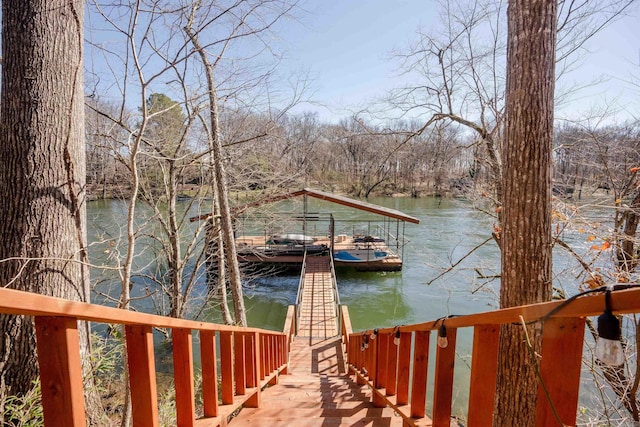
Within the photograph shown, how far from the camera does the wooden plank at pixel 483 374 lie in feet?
4.03

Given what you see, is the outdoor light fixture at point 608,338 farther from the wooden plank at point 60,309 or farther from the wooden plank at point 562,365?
the wooden plank at point 60,309

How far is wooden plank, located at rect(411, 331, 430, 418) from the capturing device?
5.73ft

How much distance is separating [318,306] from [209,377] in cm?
810

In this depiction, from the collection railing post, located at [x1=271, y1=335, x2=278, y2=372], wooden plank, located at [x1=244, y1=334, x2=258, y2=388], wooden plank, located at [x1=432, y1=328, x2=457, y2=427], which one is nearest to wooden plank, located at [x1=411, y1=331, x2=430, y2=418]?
wooden plank, located at [x1=432, y1=328, x2=457, y2=427]

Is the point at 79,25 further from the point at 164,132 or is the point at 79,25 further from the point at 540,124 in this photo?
the point at 164,132

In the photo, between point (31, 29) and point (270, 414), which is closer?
point (31, 29)

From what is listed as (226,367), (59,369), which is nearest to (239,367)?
(226,367)

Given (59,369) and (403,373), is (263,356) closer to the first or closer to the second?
(403,373)

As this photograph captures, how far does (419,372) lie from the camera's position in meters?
1.75

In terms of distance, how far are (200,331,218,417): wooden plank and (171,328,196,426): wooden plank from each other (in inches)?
8.6

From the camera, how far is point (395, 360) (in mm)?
2482

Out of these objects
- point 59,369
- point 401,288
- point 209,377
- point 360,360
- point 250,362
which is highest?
point 59,369

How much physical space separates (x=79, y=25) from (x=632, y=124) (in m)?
7.17

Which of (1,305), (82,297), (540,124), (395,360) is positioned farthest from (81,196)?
(540,124)
